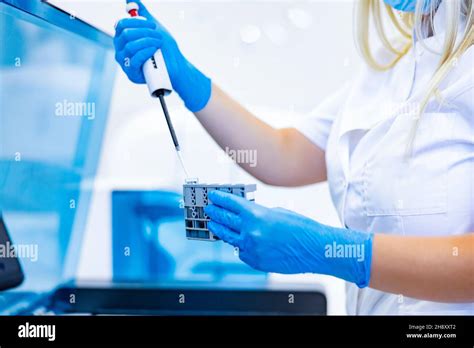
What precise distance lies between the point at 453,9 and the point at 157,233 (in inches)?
34.6

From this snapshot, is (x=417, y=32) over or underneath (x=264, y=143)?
over

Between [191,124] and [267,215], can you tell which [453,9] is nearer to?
[267,215]

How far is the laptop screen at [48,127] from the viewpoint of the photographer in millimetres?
1094

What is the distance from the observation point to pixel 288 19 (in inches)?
46.5

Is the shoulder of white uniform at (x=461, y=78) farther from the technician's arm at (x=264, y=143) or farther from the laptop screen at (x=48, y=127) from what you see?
the laptop screen at (x=48, y=127)

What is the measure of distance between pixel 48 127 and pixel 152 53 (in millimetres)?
311

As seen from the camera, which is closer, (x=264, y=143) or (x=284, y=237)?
(x=284, y=237)

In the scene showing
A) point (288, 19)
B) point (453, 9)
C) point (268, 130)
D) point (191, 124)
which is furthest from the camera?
point (191, 124)

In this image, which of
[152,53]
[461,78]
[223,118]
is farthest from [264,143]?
[461,78]

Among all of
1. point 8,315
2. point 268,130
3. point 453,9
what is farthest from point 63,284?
point 453,9

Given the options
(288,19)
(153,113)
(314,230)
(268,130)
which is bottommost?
(314,230)

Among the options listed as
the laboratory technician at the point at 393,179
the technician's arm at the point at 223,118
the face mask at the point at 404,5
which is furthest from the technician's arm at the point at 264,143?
the face mask at the point at 404,5

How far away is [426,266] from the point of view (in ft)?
2.97

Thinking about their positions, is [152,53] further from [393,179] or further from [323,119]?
[393,179]
